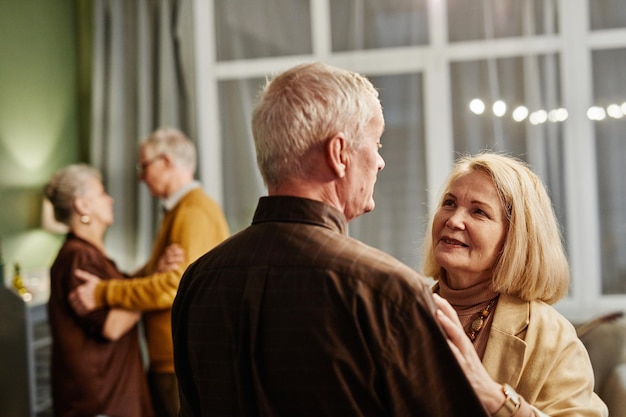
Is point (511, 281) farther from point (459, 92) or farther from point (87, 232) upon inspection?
point (459, 92)

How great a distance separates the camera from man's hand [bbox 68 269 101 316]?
3.16m

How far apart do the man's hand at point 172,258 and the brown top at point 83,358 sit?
10.6 inches

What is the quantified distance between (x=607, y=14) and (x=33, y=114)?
358 centimetres

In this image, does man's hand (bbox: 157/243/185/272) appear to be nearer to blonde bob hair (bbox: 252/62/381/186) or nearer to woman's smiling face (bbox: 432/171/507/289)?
woman's smiling face (bbox: 432/171/507/289)

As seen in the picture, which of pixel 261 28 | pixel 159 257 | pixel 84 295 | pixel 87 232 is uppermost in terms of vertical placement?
pixel 261 28

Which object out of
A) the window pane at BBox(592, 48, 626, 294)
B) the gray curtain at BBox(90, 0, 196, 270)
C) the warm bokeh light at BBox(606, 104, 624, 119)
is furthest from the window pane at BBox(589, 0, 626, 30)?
the gray curtain at BBox(90, 0, 196, 270)

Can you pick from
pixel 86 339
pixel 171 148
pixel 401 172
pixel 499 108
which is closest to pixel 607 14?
pixel 499 108

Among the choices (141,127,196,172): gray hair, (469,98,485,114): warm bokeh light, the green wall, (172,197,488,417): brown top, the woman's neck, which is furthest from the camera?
(469,98,485,114): warm bokeh light

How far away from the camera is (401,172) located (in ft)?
15.6

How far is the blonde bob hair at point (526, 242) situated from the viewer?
162cm

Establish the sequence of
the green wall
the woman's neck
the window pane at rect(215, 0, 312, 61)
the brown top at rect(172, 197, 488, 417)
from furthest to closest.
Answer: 1. the window pane at rect(215, 0, 312, 61)
2. the green wall
3. the woman's neck
4. the brown top at rect(172, 197, 488, 417)

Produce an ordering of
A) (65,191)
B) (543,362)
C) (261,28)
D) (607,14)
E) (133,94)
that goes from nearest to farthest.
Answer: (543,362) → (65,191) → (607,14) → (261,28) → (133,94)

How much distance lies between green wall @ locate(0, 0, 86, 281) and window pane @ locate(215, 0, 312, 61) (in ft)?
3.53

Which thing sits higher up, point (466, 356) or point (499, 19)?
point (499, 19)
